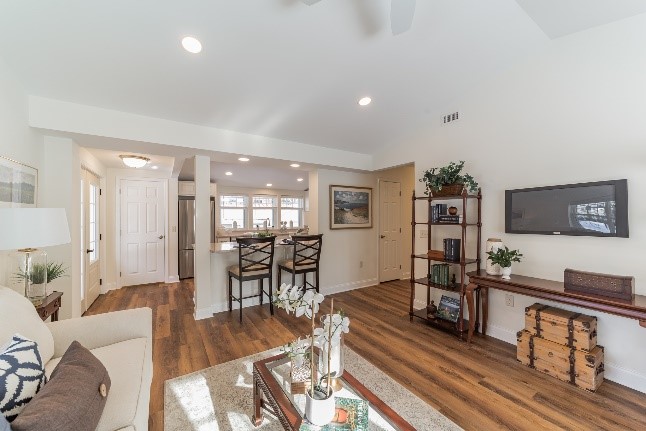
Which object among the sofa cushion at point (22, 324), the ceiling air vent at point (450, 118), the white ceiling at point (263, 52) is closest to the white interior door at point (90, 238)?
the white ceiling at point (263, 52)

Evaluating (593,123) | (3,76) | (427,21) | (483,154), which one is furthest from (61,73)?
(593,123)

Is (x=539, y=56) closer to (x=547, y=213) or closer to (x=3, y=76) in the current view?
(x=547, y=213)

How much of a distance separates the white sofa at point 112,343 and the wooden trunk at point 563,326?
2.99 metres

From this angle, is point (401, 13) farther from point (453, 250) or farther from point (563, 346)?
point (563, 346)

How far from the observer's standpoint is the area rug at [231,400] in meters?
1.79

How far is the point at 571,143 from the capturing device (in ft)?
8.36

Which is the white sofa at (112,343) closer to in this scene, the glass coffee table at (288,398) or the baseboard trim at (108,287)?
the glass coffee table at (288,398)

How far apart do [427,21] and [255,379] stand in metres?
2.92

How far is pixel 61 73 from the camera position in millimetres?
2266

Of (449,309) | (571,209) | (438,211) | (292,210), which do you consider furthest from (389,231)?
(292,210)

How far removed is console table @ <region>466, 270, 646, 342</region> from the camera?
77.0 inches

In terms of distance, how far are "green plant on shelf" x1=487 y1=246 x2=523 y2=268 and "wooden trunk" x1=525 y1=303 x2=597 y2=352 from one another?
0.44 m

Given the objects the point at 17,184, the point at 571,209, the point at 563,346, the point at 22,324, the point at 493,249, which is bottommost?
the point at 563,346

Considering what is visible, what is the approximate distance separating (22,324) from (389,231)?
16.1 ft
